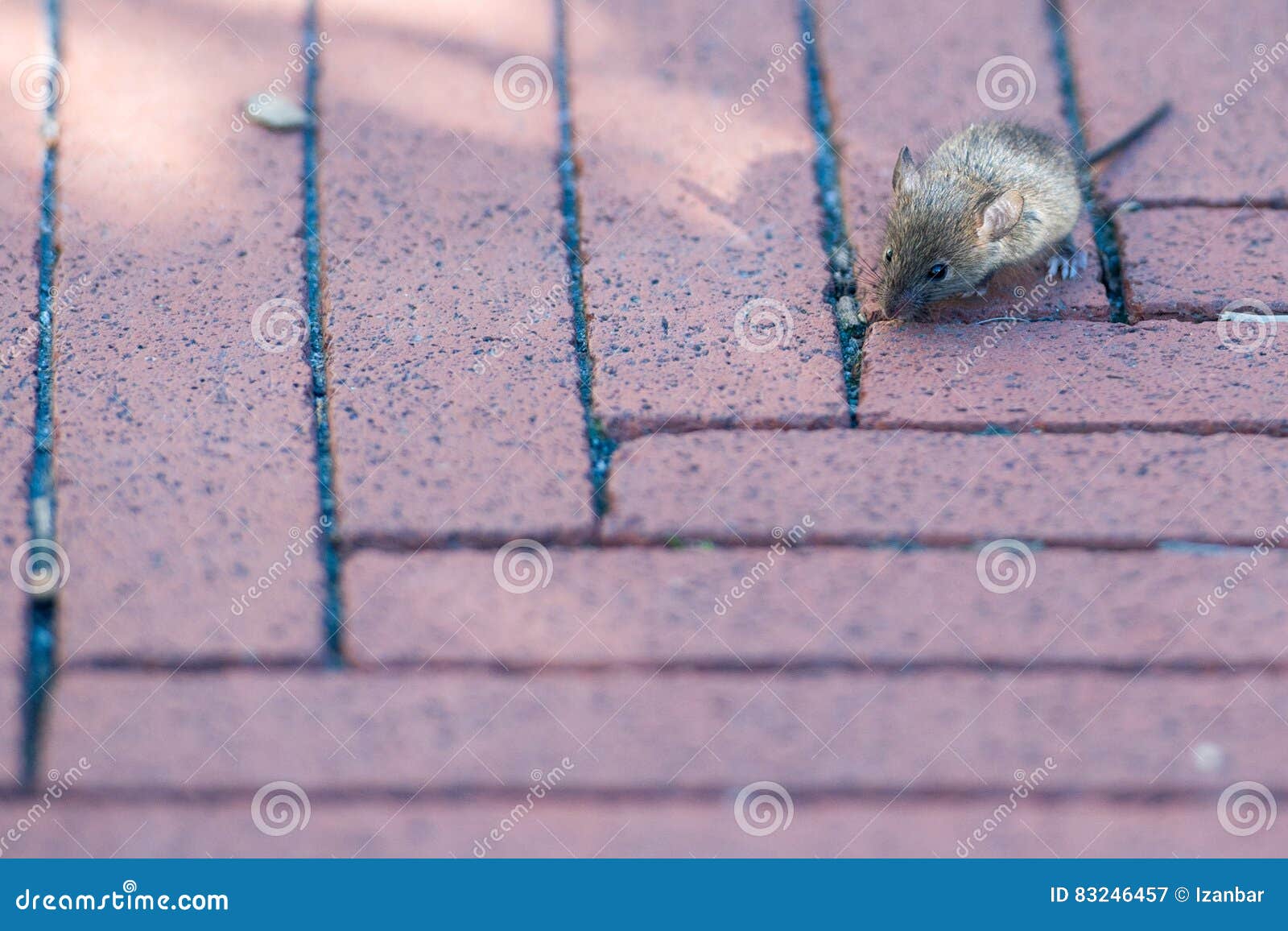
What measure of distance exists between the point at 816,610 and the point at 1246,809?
0.88 metres

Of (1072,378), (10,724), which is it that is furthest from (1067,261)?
(10,724)

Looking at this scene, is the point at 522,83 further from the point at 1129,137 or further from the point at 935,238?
the point at 1129,137

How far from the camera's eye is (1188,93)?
3.56 metres

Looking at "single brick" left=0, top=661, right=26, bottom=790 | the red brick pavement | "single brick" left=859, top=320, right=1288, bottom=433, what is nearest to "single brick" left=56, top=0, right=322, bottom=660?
the red brick pavement

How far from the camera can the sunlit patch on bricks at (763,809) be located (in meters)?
2.36

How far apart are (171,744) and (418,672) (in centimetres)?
48

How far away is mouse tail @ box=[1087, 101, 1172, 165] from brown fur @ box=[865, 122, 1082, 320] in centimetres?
18

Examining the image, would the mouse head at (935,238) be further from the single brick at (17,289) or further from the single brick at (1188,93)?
the single brick at (17,289)

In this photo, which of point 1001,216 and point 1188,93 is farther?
point 1188,93

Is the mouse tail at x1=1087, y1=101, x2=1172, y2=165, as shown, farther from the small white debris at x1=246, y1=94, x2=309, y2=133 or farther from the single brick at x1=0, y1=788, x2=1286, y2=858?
the small white debris at x1=246, y1=94, x2=309, y2=133

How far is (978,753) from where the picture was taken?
8.00 ft

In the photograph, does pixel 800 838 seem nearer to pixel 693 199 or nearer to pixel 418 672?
pixel 418 672

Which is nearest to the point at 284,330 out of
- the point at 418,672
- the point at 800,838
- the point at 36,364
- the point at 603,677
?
the point at 36,364

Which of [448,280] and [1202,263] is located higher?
[1202,263]
